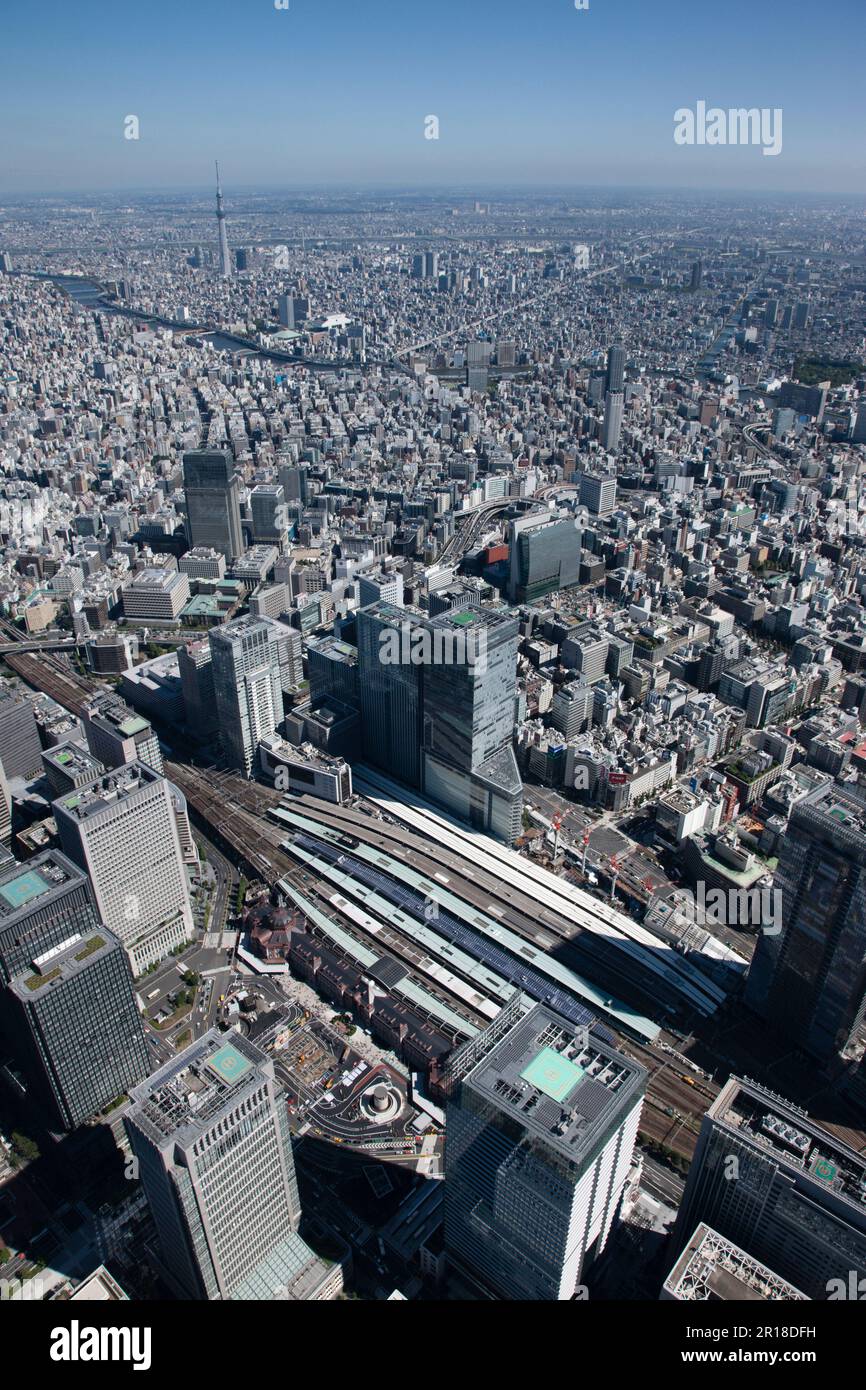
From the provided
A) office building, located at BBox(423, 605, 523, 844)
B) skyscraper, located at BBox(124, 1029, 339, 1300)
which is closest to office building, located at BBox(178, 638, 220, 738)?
office building, located at BBox(423, 605, 523, 844)

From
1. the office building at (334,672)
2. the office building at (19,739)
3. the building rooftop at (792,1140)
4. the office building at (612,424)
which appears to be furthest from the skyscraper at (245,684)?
the office building at (612,424)

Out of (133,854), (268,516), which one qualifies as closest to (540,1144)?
(133,854)

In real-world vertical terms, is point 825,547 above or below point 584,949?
above

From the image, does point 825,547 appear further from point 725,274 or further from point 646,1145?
point 725,274

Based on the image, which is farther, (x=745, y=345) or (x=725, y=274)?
(x=725, y=274)

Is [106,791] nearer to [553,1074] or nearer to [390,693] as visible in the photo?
[390,693]
